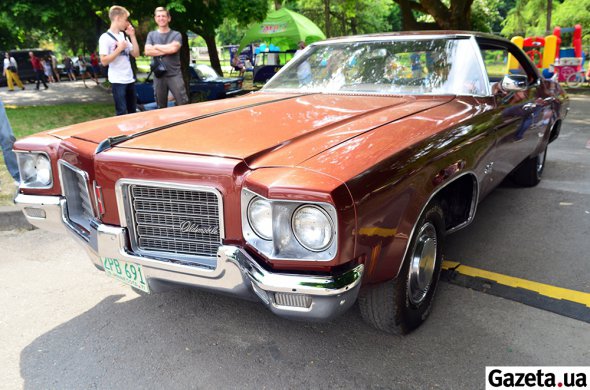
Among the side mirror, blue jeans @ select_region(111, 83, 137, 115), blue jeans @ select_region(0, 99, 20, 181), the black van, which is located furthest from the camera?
the black van

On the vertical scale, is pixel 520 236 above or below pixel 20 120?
below

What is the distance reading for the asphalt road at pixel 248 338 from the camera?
7.76ft

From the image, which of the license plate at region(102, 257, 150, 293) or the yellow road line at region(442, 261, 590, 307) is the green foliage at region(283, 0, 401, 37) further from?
the license plate at region(102, 257, 150, 293)

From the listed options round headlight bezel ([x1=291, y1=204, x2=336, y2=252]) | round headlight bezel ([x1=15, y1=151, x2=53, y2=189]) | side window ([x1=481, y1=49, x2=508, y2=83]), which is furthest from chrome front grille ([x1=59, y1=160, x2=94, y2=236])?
side window ([x1=481, y1=49, x2=508, y2=83])

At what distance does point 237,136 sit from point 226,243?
0.62 meters

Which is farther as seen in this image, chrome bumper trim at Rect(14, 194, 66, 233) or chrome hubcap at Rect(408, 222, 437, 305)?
chrome bumper trim at Rect(14, 194, 66, 233)

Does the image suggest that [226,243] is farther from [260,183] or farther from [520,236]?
[520,236]

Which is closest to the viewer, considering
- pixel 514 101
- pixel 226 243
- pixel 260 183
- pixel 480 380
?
pixel 260 183

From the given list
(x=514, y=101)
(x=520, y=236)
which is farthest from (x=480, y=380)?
(x=514, y=101)

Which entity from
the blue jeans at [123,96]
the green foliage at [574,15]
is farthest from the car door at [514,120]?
the green foliage at [574,15]

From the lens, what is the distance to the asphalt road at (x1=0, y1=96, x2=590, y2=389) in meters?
2.37

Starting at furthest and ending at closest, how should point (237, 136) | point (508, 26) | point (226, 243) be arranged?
point (508, 26)
point (237, 136)
point (226, 243)

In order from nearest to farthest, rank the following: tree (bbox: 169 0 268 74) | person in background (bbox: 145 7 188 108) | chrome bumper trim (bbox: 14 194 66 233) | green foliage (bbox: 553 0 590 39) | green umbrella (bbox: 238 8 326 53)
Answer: chrome bumper trim (bbox: 14 194 66 233)
person in background (bbox: 145 7 188 108)
tree (bbox: 169 0 268 74)
green umbrella (bbox: 238 8 326 53)
green foliage (bbox: 553 0 590 39)

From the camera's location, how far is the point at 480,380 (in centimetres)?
231
